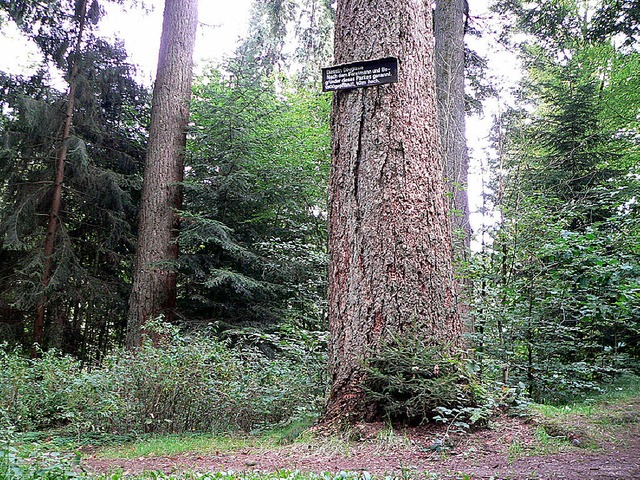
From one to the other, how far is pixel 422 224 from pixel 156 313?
20.5 feet

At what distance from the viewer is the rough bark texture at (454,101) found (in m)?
7.53

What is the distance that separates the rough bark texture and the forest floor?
3095mm

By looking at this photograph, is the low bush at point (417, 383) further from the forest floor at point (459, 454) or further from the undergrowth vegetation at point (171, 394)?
the undergrowth vegetation at point (171, 394)

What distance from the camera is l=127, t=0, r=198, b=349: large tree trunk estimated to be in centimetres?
914

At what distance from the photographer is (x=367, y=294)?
404 cm

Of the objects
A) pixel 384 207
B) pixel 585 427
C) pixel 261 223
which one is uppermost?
pixel 261 223

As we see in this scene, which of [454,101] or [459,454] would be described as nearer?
[459,454]

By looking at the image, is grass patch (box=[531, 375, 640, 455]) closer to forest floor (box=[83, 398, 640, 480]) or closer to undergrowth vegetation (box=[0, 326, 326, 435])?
forest floor (box=[83, 398, 640, 480])

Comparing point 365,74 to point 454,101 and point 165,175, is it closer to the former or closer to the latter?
Answer: point 454,101

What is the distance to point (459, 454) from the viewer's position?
3316 millimetres

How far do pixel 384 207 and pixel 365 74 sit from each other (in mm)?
1184

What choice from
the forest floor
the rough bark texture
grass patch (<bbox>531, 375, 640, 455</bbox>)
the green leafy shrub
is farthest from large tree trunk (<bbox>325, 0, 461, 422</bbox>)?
the green leafy shrub

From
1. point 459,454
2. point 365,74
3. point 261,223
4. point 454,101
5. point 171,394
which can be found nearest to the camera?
point 459,454

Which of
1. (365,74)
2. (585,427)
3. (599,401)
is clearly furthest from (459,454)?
(599,401)
